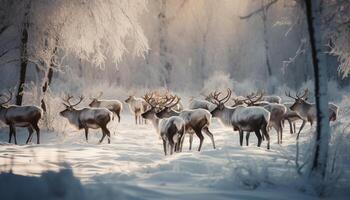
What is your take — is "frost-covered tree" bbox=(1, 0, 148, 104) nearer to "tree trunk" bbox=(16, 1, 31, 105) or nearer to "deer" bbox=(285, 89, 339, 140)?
"tree trunk" bbox=(16, 1, 31, 105)

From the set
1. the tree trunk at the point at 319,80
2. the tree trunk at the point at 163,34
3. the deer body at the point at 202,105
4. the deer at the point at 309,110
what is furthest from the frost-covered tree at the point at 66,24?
the tree trunk at the point at 163,34

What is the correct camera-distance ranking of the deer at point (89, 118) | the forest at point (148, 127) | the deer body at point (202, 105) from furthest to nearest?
the deer body at point (202, 105), the deer at point (89, 118), the forest at point (148, 127)

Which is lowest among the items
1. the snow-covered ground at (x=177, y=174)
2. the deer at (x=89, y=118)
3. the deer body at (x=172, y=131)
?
the snow-covered ground at (x=177, y=174)

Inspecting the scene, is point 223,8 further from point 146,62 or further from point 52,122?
point 52,122

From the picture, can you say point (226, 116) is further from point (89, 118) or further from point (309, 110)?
point (89, 118)

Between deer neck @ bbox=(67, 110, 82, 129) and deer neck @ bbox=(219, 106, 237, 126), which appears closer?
deer neck @ bbox=(219, 106, 237, 126)

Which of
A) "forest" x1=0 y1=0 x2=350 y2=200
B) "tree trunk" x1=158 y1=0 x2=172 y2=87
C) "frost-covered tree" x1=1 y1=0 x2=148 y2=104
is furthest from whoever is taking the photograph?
"tree trunk" x1=158 y1=0 x2=172 y2=87

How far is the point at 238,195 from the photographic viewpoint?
16.7 ft

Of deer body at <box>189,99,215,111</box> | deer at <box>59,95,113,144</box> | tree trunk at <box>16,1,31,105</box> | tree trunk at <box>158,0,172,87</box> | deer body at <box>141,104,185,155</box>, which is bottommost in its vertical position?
deer body at <box>141,104,185,155</box>

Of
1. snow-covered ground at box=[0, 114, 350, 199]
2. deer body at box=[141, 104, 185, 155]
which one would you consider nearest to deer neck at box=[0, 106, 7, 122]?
snow-covered ground at box=[0, 114, 350, 199]

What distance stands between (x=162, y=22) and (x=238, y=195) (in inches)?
929

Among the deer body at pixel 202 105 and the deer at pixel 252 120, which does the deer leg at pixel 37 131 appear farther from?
the deer body at pixel 202 105

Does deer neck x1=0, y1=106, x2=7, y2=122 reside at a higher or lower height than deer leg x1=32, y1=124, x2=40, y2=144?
higher

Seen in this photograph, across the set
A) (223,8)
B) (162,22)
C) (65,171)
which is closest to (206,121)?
(65,171)
